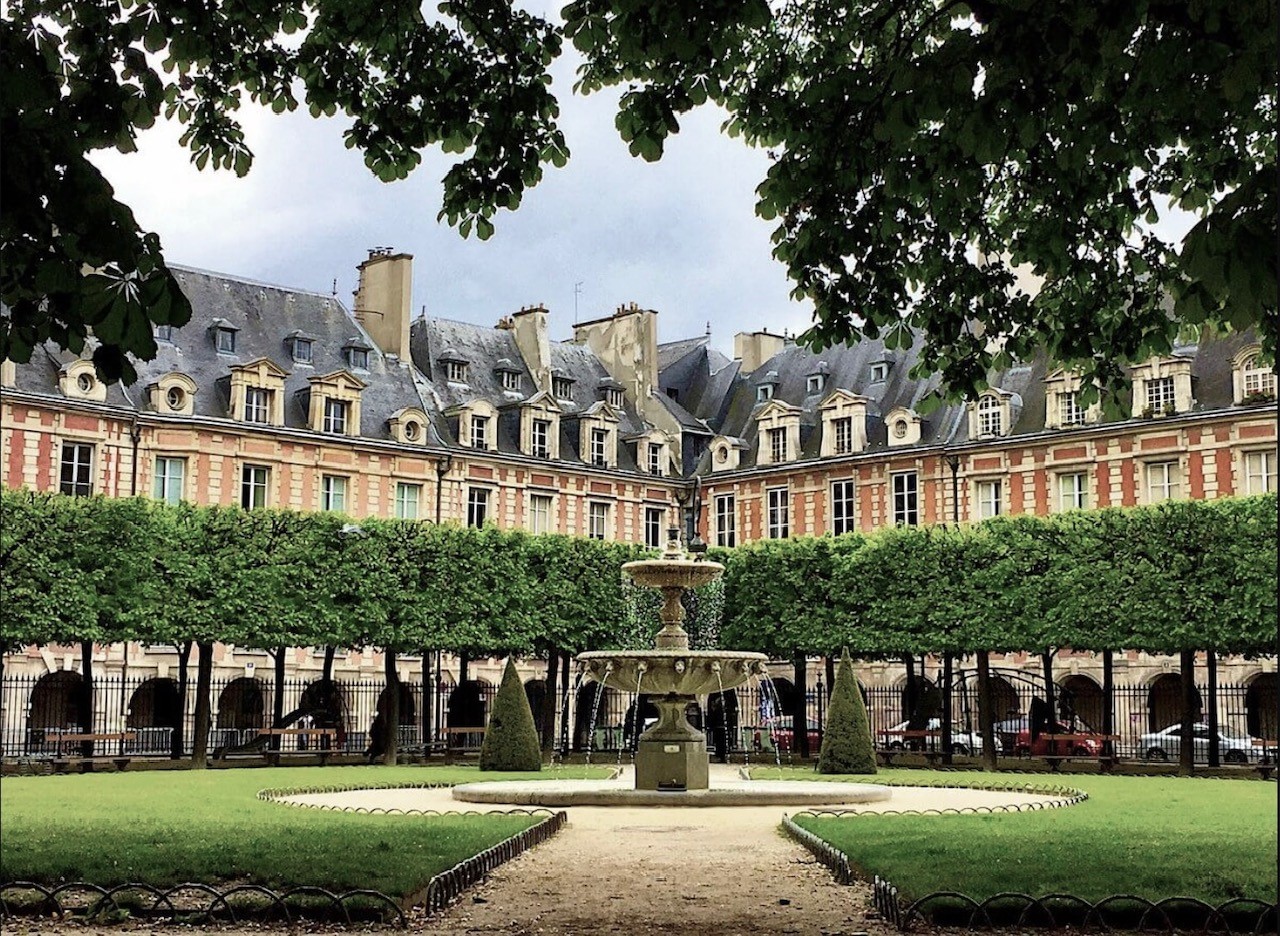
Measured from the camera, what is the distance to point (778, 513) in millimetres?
46844

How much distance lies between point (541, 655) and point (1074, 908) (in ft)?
92.7

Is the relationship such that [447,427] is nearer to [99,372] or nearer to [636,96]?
[636,96]

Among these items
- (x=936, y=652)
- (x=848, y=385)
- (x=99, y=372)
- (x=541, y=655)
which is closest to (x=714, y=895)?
(x=99, y=372)

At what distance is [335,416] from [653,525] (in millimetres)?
11405

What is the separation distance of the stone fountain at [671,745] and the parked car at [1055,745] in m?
10.7

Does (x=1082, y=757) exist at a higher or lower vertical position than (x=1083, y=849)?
lower

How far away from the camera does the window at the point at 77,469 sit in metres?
37.4

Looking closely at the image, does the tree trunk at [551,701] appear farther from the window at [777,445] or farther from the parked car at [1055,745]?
the window at [777,445]

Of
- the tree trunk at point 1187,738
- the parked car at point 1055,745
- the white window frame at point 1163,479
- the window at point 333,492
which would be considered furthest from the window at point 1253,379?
the window at point 333,492

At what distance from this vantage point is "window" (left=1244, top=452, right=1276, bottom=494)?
3778 cm

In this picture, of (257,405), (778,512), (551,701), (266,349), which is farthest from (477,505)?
(551,701)

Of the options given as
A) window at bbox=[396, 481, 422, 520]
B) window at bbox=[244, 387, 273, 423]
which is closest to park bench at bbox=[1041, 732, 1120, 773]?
window at bbox=[396, 481, 422, 520]

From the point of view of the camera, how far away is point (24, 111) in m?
6.22

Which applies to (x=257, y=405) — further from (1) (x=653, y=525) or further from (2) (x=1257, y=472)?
(2) (x=1257, y=472)
